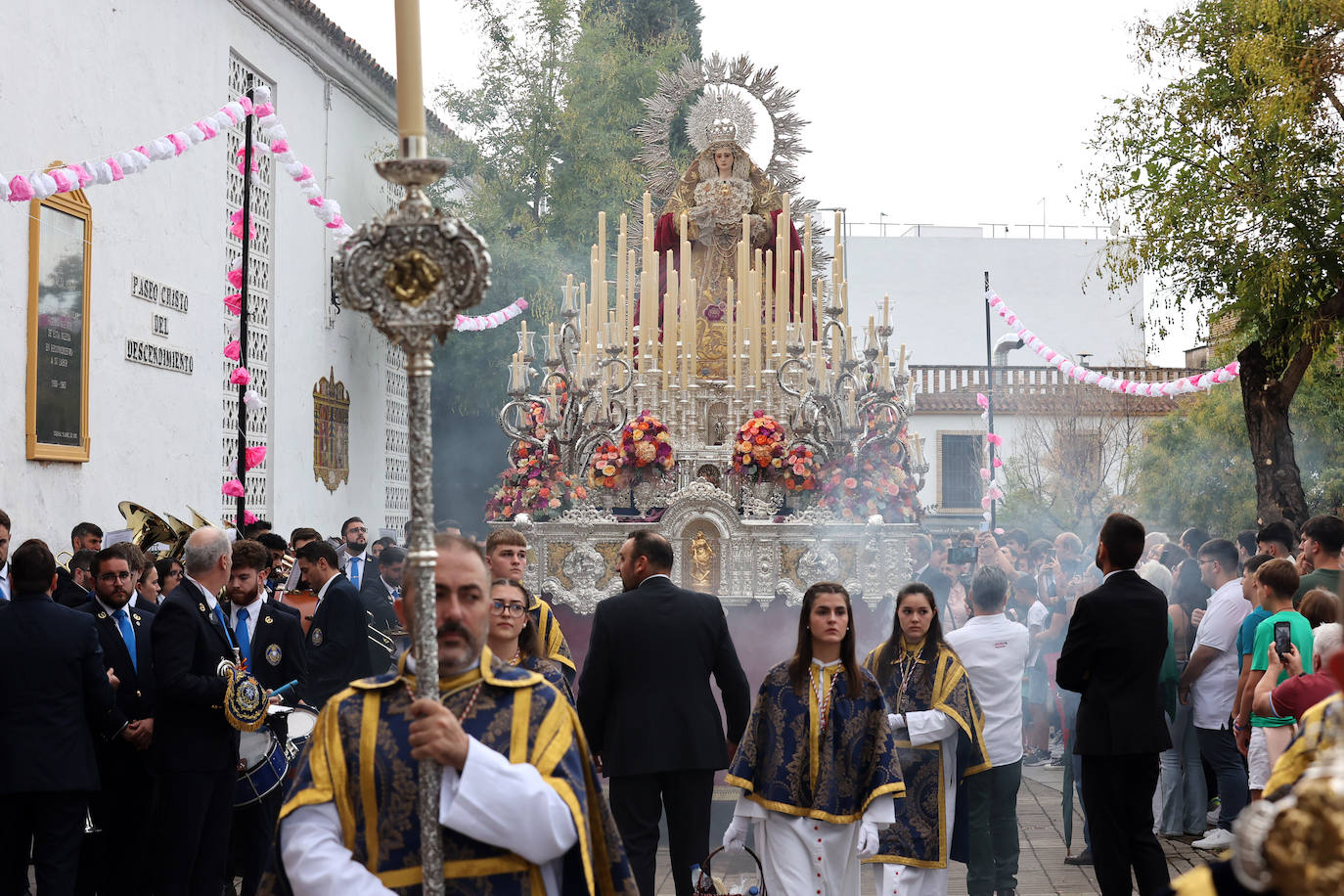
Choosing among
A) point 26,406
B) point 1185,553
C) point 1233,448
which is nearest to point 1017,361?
point 1233,448

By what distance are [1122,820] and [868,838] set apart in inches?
74.0

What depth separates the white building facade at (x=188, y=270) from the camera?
1256cm

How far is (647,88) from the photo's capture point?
2730cm

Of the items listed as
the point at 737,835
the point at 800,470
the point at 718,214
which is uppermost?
the point at 718,214

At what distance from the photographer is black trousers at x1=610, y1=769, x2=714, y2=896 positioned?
6441mm

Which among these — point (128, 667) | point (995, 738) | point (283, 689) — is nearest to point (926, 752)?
point (995, 738)

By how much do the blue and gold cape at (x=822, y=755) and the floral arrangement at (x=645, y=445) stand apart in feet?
21.0

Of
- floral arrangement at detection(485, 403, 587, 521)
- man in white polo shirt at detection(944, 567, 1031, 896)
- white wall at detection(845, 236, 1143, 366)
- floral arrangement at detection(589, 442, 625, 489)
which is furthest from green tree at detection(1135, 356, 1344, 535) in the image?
man in white polo shirt at detection(944, 567, 1031, 896)

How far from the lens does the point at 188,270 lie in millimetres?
16141

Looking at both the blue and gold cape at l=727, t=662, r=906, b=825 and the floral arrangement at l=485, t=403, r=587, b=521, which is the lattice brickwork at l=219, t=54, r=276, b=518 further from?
the blue and gold cape at l=727, t=662, r=906, b=825

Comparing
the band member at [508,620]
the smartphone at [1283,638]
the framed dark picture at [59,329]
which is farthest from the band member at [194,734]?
the framed dark picture at [59,329]

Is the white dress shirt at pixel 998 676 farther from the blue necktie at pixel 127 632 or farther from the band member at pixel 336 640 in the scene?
the blue necktie at pixel 127 632

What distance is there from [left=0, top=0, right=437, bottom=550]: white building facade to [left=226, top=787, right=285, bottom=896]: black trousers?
6.18 meters

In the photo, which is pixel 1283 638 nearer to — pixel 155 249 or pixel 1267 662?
pixel 1267 662
